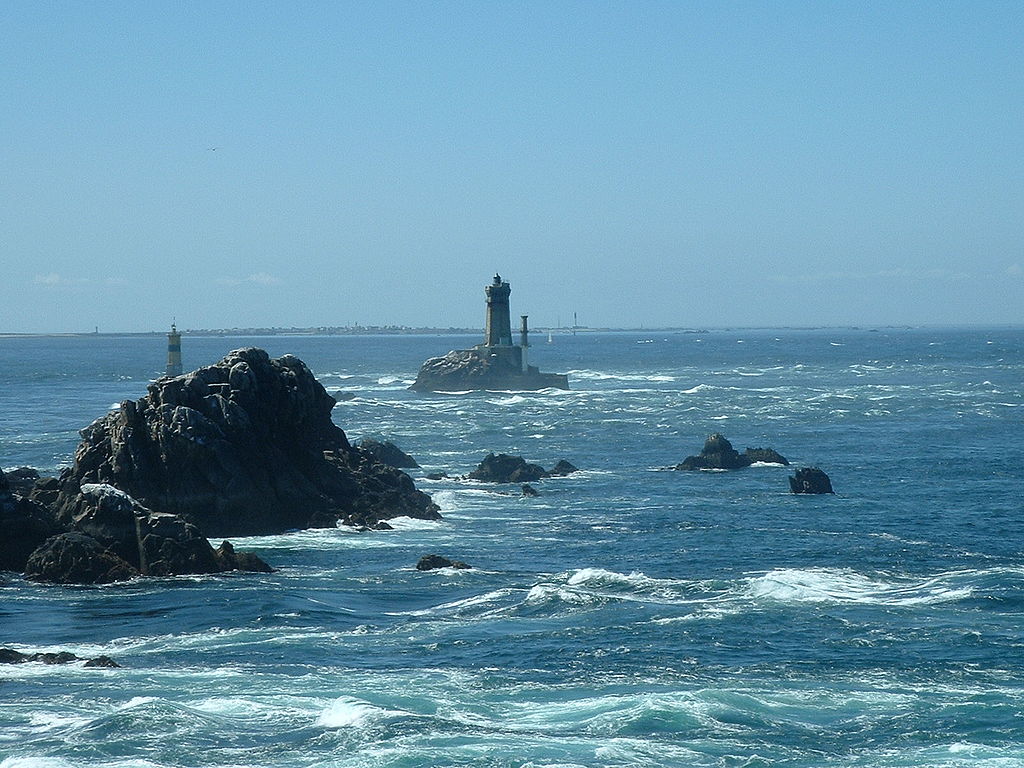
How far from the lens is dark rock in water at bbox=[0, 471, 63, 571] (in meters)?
48.3

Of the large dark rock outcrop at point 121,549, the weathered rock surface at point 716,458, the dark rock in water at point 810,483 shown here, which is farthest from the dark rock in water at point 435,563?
the weathered rock surface at point 716,458

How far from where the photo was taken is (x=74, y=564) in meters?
46.6

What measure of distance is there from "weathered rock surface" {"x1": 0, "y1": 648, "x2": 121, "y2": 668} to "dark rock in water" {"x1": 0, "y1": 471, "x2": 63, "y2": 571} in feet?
38.6

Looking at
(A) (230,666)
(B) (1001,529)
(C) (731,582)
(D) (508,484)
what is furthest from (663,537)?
(A) (230,666)

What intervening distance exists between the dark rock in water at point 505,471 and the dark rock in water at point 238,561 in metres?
29.3

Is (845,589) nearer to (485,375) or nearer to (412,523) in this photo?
(412,523)

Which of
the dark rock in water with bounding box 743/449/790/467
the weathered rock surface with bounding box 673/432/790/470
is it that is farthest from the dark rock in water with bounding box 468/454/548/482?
the dark rock in water with bounding box 743/449/790/467

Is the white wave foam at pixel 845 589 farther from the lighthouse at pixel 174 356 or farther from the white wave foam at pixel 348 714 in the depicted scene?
the lighthouse at pixel 174 356

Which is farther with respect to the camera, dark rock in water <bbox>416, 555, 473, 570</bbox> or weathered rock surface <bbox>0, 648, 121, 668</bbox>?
→ dark rock in water <bbox>416, 555, 473, 570</bbox>

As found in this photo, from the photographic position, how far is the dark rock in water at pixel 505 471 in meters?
77.7

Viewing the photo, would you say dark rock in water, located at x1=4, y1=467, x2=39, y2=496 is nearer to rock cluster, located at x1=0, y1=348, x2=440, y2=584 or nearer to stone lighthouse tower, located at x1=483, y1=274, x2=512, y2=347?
rock cluster, located at x1=0, y1=348, x2=440, y2=584

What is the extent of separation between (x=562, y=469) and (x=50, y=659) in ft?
156

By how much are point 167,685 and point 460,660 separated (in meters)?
7.78

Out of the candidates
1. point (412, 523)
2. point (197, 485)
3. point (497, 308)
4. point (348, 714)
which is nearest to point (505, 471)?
point (412, 523)
